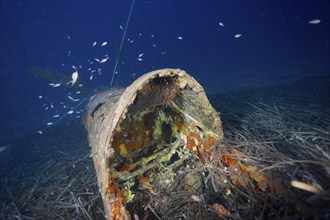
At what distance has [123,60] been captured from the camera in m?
88.4

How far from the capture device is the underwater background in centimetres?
729

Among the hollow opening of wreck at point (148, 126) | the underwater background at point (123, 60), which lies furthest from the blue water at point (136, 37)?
the hollow opening of wreck at point (148, 126)

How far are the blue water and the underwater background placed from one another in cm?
55

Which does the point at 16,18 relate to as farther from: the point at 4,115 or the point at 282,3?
the point at 282,3

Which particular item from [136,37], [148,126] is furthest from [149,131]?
[136,37]

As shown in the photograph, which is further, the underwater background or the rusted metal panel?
the underwater background

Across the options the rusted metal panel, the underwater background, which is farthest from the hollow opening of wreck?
the underwater background

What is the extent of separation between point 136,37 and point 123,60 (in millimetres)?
54437

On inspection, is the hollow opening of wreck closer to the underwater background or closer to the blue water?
the underwater background

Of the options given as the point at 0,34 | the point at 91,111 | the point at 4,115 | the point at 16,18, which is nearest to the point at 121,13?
the point at 16,18

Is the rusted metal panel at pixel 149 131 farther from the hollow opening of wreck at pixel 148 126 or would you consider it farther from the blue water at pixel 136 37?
the blue water at pixel 136 37

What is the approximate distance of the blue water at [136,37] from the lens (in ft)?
163

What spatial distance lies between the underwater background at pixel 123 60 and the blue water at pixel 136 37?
55 cm

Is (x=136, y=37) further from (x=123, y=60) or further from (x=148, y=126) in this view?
(x=148, y=126)
